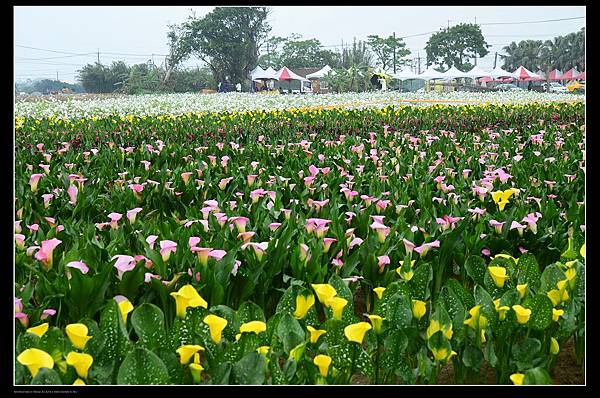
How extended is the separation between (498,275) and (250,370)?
2.96ft

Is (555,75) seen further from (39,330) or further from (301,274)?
(39,330)

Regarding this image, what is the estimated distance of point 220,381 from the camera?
4.53ft

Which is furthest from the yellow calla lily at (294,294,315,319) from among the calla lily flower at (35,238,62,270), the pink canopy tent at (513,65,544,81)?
the pink canopy tent at (513,65,544,81)

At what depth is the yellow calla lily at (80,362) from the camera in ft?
4.57

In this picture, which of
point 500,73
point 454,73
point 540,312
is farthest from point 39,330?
point 500,73

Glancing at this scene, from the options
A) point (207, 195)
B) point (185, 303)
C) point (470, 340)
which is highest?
point (207, 195)

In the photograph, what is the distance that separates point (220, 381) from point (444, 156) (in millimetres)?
3993

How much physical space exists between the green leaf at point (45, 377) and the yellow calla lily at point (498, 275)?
49.2 inches

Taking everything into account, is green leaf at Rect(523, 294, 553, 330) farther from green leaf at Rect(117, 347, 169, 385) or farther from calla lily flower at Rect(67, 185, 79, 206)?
calla lily flower at Rect(67, 185, 79, 206)

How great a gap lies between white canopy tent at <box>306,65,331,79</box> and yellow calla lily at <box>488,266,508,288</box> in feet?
56.8

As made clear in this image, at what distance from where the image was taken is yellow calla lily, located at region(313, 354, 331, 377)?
1438 millimetres

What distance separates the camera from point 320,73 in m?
20.0

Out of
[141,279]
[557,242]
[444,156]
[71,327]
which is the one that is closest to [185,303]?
[71,327]

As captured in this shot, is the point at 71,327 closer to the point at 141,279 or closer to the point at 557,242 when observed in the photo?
the point at 141,279
